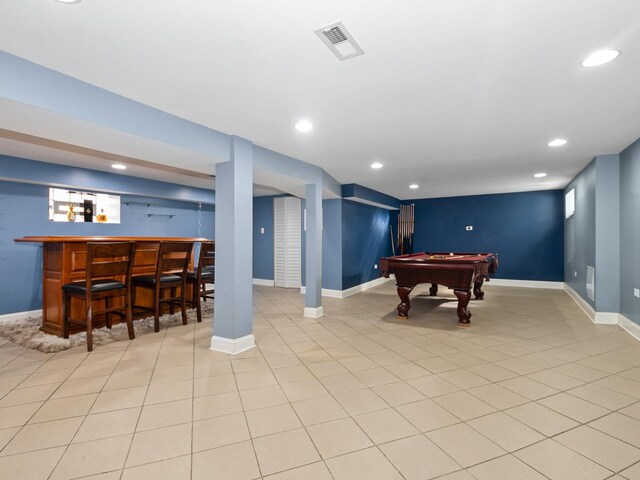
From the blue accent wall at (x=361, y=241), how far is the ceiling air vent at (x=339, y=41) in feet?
15.2

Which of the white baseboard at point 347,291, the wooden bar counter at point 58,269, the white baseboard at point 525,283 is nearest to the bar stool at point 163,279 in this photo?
the wooden bar counter at point 58,269

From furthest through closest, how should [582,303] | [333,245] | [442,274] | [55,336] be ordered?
[333,245] < [582,303] < [442,274] < [55,336]

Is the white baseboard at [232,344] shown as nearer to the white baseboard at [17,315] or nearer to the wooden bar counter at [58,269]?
the wooden bar counter at [58,269]

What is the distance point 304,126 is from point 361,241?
Result: 4533 mm

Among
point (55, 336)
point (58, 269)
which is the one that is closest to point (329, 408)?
point (55, 336)

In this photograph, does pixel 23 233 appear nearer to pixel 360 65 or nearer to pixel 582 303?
pixel 360 65

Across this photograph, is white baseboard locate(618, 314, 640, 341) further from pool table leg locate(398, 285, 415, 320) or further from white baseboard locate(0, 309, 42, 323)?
white baseboard locate(0, 309, 42, 323)

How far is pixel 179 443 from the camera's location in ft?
6.06

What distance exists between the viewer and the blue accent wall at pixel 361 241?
6.68 meters

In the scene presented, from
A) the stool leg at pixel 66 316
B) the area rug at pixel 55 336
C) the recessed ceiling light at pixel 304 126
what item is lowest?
the area rug at pixel 55 336

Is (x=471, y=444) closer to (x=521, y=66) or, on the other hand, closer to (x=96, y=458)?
(x=96, y=458)

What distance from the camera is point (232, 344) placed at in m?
3.30

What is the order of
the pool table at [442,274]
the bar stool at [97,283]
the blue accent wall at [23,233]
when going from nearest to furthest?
1. the bar stool at [97,283]
2. the pool table at [442,274]
3. the blue accent wall at [23,233]

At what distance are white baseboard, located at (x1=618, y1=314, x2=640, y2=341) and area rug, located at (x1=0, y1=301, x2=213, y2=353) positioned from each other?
5570 mm
